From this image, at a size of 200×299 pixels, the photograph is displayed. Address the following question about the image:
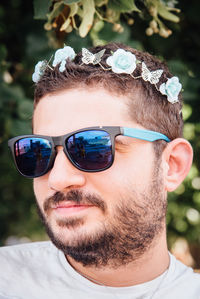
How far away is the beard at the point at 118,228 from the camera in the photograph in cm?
141

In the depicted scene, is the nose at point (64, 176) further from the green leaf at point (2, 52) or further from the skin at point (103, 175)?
the green leaf at point (2, 52)

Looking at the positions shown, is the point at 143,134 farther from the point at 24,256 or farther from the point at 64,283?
the point at 24,256

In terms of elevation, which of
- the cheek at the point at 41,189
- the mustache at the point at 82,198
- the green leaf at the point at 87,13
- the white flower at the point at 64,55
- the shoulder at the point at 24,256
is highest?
the green leaf at the point at 87,13

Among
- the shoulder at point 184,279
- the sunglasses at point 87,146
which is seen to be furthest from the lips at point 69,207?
the shoulder at point 184,279

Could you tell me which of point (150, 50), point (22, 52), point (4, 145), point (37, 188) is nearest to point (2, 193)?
point (4, 145)

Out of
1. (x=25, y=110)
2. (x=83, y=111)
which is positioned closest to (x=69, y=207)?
(x=83, y=111)

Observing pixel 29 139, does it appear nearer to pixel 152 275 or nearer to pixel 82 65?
pixel 82 65

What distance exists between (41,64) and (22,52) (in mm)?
1296

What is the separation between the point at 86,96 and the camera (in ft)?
4.88

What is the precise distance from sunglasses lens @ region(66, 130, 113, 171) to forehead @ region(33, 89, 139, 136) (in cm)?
6

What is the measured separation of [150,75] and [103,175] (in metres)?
0.48

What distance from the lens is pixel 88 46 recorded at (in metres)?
2.36

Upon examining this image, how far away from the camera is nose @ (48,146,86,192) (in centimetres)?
139

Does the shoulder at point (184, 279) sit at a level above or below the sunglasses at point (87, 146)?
below
